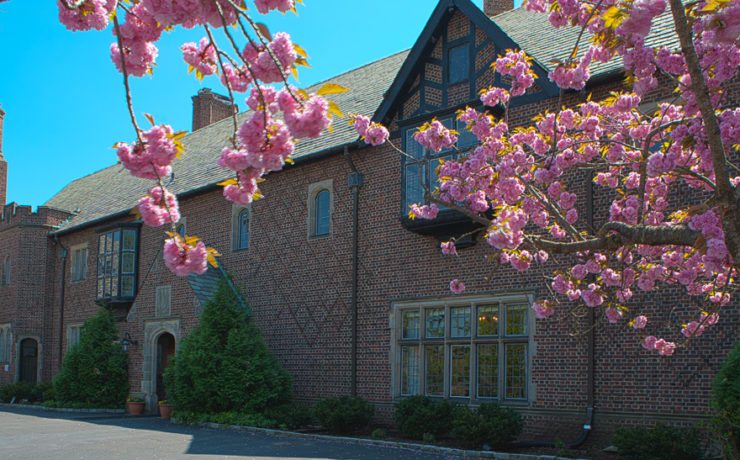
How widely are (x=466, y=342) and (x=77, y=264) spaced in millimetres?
19320

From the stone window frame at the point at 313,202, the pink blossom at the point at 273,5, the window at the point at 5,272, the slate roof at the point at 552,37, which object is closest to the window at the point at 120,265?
the window at the point at 5,272

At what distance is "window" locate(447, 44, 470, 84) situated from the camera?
16812 mm

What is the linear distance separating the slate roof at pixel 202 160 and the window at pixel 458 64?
9.68ft

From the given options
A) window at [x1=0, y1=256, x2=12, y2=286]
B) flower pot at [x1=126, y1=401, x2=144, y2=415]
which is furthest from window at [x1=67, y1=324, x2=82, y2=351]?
flower pot at [x1=126, y1=401, x2=144, y2=415]

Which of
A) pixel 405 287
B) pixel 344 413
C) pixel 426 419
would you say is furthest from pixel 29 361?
pixel 426 419

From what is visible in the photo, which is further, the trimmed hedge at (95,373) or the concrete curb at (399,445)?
the trimmed hedge at (95,373)

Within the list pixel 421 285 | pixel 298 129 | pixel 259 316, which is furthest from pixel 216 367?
pixel 298 129

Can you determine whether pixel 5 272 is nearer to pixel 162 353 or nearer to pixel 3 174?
pixel 3 174

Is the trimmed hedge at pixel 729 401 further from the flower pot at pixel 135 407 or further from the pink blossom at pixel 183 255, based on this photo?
the flower pot at pixel 135 407

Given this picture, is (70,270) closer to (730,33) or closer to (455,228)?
(455,228)

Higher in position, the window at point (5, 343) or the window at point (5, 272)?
the window at point (5, 272)

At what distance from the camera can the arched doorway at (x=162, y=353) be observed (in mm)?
24891

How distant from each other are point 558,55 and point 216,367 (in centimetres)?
1041

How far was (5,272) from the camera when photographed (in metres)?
33.8
